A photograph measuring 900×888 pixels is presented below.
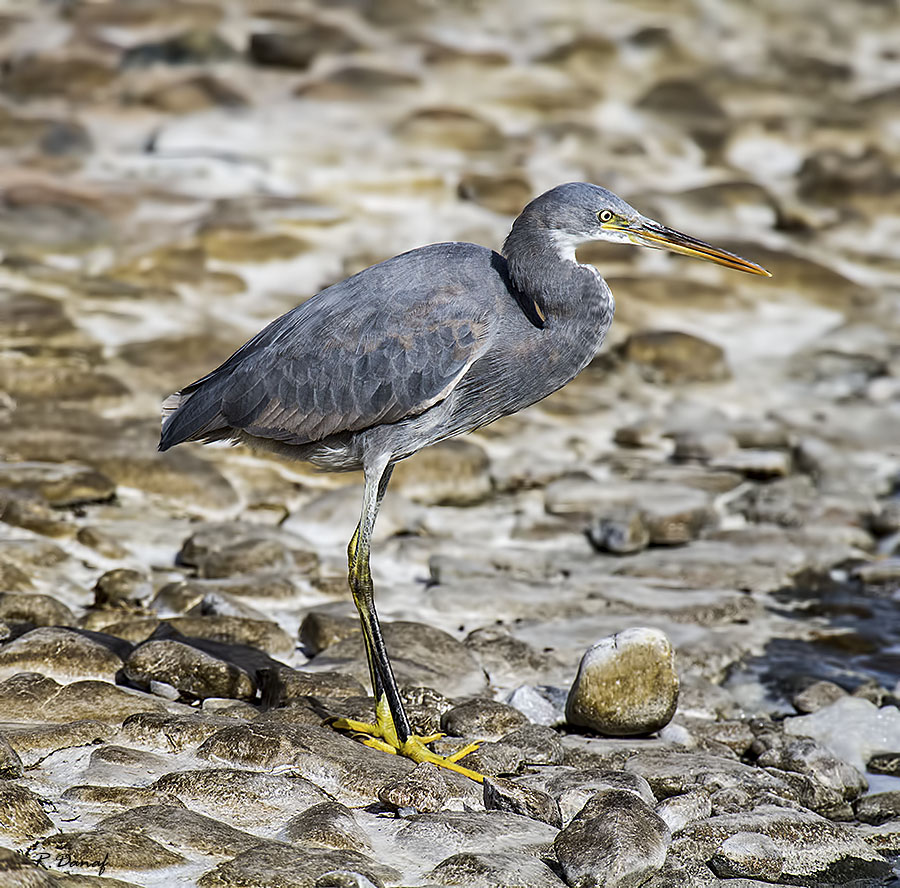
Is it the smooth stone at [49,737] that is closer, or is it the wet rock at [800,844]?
the wet rock at [800,844]

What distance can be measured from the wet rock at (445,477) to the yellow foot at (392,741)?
3140 millimetres

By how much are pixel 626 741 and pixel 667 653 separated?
0.38m

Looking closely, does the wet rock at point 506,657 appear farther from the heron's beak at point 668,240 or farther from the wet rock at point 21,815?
the wet rock at point 21,815

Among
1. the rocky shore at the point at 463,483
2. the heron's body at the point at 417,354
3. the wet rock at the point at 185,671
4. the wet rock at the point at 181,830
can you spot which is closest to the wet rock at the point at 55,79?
the rocky shore at the point at 463,483

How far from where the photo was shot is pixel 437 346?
4.78 m

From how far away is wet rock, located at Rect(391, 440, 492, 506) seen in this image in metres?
7.94

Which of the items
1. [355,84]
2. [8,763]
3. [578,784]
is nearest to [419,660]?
[578,784]

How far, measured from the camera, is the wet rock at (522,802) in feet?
14.1

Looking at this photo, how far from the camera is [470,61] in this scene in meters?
15.5

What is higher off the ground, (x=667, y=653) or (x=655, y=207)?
(x=667, y=653)

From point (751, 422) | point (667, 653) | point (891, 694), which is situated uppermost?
point (667, 653)

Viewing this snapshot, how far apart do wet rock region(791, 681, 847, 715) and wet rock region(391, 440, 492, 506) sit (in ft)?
9.48

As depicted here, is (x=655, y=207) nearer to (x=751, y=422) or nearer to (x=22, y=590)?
(x=751, y=422)

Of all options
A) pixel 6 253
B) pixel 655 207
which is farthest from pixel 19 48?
pixel 655 207
